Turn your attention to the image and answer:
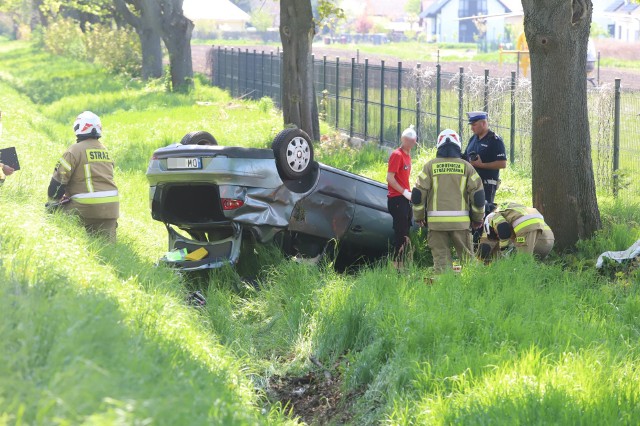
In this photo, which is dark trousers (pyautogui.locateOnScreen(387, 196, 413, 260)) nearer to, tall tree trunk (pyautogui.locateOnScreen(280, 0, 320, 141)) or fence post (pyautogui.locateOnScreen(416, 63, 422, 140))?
fence post (pyautogui.locateOnScreen(416, 63, 422, 140))

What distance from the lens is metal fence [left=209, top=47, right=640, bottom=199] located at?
14000 mm

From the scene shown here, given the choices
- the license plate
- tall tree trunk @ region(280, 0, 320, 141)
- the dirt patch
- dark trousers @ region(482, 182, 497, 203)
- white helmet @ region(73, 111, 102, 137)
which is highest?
tall tree trunk @ region(280, 0, 320, 141)

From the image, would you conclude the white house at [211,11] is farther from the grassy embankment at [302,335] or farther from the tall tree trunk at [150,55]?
the grassy embankment at [302,335]

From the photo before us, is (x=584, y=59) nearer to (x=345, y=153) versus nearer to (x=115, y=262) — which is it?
(x=115, y=262)

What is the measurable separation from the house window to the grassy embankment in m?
105

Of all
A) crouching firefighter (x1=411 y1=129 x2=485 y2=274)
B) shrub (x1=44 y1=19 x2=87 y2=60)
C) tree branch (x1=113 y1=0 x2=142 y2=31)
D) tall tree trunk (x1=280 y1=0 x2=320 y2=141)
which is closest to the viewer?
crouching firefighter (x1=411 y1=129 x2=485 y2=274)

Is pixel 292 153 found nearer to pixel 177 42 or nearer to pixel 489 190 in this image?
pixel 489 190

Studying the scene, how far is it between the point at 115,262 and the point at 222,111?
60.8ft

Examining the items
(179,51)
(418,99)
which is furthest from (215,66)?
(418,99)

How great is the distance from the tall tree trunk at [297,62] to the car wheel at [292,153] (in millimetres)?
9105

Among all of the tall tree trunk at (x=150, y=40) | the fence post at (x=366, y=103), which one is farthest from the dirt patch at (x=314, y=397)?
the tall tree trunk at (x=150, y=40)

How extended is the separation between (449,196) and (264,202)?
173 centimetres

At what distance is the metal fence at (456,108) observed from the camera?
14.0 meters

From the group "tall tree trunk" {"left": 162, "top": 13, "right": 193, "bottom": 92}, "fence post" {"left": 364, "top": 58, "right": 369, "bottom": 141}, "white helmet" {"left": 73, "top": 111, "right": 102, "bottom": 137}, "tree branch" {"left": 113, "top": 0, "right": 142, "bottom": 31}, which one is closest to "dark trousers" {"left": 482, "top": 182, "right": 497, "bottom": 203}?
"white helmet" {"left": 73, "top": 111, "right": 102, "bottom": 137}
